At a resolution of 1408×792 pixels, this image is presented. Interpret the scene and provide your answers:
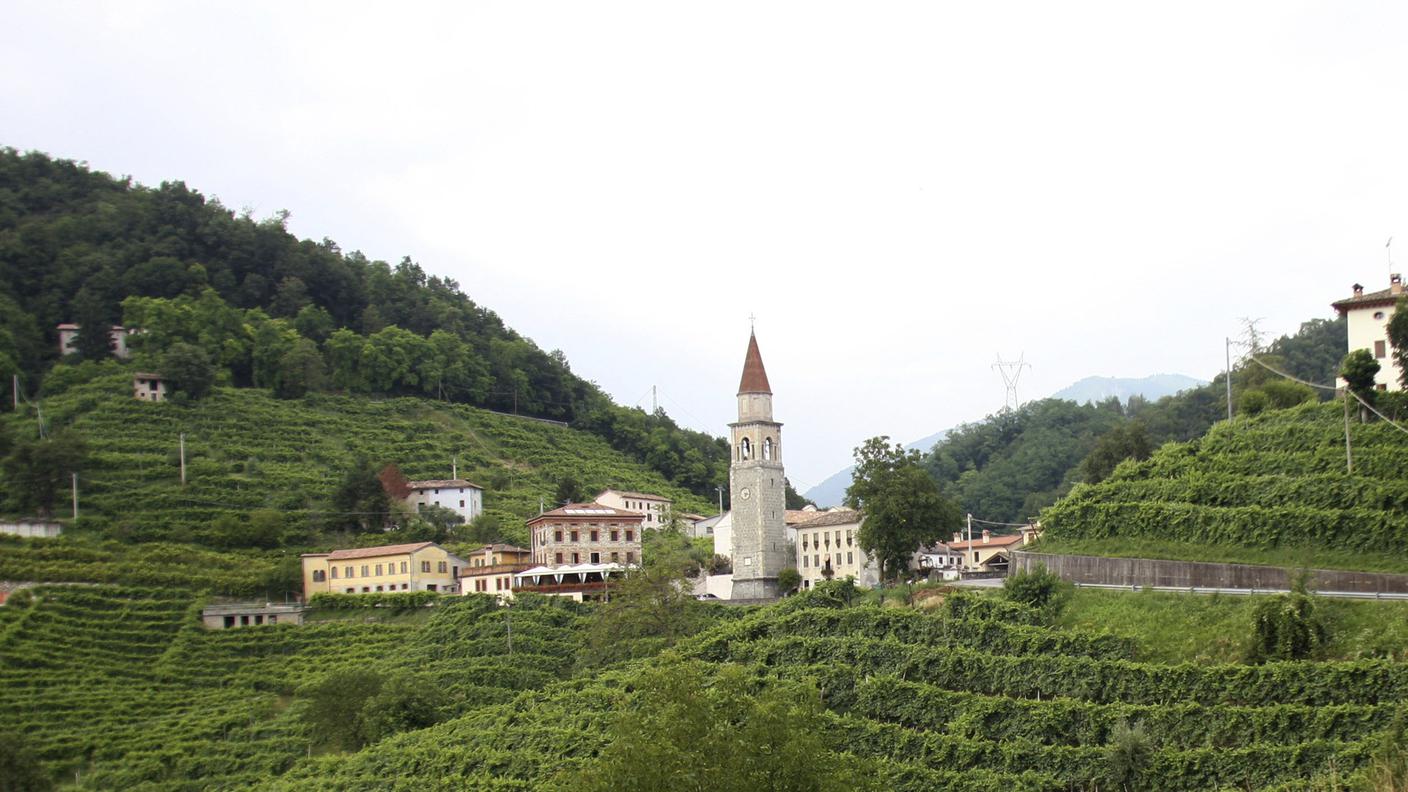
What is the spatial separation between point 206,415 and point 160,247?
978 inches

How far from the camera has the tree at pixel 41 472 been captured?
2844 inches

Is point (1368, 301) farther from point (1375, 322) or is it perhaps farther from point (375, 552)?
point (375, 552)

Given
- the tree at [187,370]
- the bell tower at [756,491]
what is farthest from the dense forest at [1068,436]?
the tree at [187,370]

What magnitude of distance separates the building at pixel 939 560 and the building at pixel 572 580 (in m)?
12.8

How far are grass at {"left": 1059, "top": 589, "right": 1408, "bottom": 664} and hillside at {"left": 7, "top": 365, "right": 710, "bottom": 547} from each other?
142ft

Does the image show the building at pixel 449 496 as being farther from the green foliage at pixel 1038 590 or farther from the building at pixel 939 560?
the green foliage at pixel 1038 590

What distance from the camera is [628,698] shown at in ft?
131

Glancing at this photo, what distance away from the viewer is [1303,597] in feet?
103

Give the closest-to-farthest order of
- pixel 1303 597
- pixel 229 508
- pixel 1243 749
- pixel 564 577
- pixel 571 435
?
pixel 1243 749, pixel 1303 597, pixel 564 577, pixel 229 508, pixel 571 435

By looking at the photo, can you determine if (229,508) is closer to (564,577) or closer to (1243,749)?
(564,577)

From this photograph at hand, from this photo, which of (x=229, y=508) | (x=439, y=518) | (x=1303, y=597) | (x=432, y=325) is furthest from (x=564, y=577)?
(x=432, y=325)

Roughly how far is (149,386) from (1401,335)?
70769 millimetres

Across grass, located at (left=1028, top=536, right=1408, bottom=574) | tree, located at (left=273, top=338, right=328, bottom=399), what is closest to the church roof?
grass, located at (left=1028, top=536, right=1408, bottom=574)

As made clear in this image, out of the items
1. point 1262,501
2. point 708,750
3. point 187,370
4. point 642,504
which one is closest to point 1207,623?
point 1262,501
